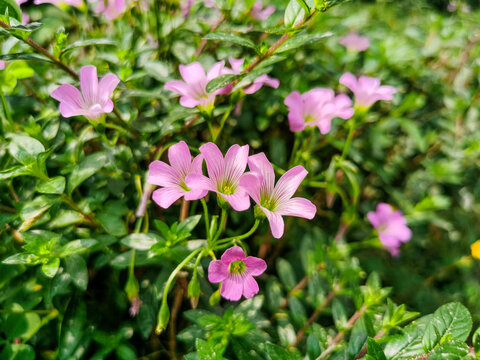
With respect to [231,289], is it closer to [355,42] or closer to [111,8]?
[111,8]

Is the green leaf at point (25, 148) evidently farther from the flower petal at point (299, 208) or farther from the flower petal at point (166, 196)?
the flower petal at point (299, 208)

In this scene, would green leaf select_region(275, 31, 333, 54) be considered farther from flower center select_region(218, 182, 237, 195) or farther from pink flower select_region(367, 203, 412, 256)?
pink flower select_region(367, 203, 412, 256)

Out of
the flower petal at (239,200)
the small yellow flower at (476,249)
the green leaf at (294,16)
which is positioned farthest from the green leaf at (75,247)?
the small yellow flower at (476,249)

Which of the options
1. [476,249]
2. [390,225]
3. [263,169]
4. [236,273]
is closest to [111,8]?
[263,169]

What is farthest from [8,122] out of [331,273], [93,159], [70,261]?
[331,273]

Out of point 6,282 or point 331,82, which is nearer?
point 6,282

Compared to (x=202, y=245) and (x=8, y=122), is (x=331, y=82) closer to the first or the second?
(x=202, y=245)
